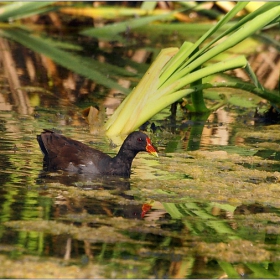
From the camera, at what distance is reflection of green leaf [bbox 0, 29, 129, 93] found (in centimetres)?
1297

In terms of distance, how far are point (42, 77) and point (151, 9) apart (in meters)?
5.67

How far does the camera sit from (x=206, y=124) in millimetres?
10898

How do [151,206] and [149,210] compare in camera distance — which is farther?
[151,206]

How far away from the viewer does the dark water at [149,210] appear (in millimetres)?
5341

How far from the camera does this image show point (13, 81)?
42.6 feet

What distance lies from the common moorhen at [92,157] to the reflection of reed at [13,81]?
276cm

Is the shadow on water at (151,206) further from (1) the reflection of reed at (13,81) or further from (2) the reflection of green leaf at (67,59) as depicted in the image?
(2) the reflection of green leaf at (67,59)

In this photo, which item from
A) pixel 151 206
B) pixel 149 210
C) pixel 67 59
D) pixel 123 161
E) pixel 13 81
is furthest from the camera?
pixel 67 59

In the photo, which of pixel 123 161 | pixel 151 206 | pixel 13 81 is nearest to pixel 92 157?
pixel 123 161

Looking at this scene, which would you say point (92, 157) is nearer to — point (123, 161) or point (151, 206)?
point (123, 161)

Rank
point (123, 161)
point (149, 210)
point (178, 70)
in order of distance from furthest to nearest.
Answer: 1. point (178, 70)
2. point (123, 161)
3. point (149, 210)

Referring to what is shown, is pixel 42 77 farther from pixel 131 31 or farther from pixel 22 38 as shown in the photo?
pixel 131 31

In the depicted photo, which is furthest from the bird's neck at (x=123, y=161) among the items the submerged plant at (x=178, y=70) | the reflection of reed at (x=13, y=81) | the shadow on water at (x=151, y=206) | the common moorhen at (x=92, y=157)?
the reflection of reed at (x=13, y=81)

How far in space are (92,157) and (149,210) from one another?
1330 mm
